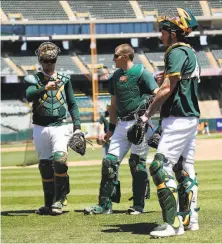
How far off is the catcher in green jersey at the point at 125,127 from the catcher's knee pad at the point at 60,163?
568 mm

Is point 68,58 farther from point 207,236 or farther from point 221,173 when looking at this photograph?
point 207,236

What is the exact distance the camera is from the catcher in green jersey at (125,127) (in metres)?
8.41

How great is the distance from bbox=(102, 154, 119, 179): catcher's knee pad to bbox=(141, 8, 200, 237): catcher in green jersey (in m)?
1.64

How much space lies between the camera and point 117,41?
61.8 meters

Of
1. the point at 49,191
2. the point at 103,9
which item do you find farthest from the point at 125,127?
the point at 103,9

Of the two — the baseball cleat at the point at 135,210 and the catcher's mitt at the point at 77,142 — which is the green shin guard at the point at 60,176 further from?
the baseball cleat at the point at 135,210

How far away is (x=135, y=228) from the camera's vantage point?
7.16 meters

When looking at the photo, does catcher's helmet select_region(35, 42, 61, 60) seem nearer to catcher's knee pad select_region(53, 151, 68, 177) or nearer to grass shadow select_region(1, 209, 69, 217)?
catcher's knee pad select_region(53, 151, 68, 177)

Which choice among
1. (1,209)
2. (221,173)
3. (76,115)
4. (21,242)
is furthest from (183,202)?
(221,173)

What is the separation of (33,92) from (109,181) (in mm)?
1505

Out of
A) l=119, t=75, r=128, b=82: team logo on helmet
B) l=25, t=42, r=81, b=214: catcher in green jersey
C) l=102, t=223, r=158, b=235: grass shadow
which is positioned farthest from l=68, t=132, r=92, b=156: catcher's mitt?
l=102, t=223, r=158, b=235: grass shadow

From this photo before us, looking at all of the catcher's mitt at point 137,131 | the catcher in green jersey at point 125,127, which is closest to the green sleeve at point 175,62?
the catcher's mitt at point 137,131

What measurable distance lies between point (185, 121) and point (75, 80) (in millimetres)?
52280

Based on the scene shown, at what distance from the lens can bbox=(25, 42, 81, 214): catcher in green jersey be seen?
8.73 m
